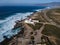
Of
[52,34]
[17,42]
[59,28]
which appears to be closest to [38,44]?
[17,42]

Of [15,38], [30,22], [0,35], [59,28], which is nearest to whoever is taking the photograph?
[15,38]

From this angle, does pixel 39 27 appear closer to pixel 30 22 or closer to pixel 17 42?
pixel 30 22

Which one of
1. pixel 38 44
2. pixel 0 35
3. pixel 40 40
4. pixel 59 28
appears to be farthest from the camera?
pixel 59 28

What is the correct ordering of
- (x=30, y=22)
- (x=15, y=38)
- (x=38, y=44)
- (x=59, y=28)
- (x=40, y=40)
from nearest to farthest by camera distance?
(x=38, y=44) → (x=40, y=40) → (x=15, y=38) → (x=59, y=28) → (x=30, y=22)

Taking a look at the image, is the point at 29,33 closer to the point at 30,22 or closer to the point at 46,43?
the point at 46,43

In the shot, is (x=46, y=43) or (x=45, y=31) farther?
(x=45, y=31)

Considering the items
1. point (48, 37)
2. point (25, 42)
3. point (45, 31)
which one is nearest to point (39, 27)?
point (45, 31)

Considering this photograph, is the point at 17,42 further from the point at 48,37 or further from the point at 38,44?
the point at 48,37

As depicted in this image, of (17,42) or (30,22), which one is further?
(30,22)
